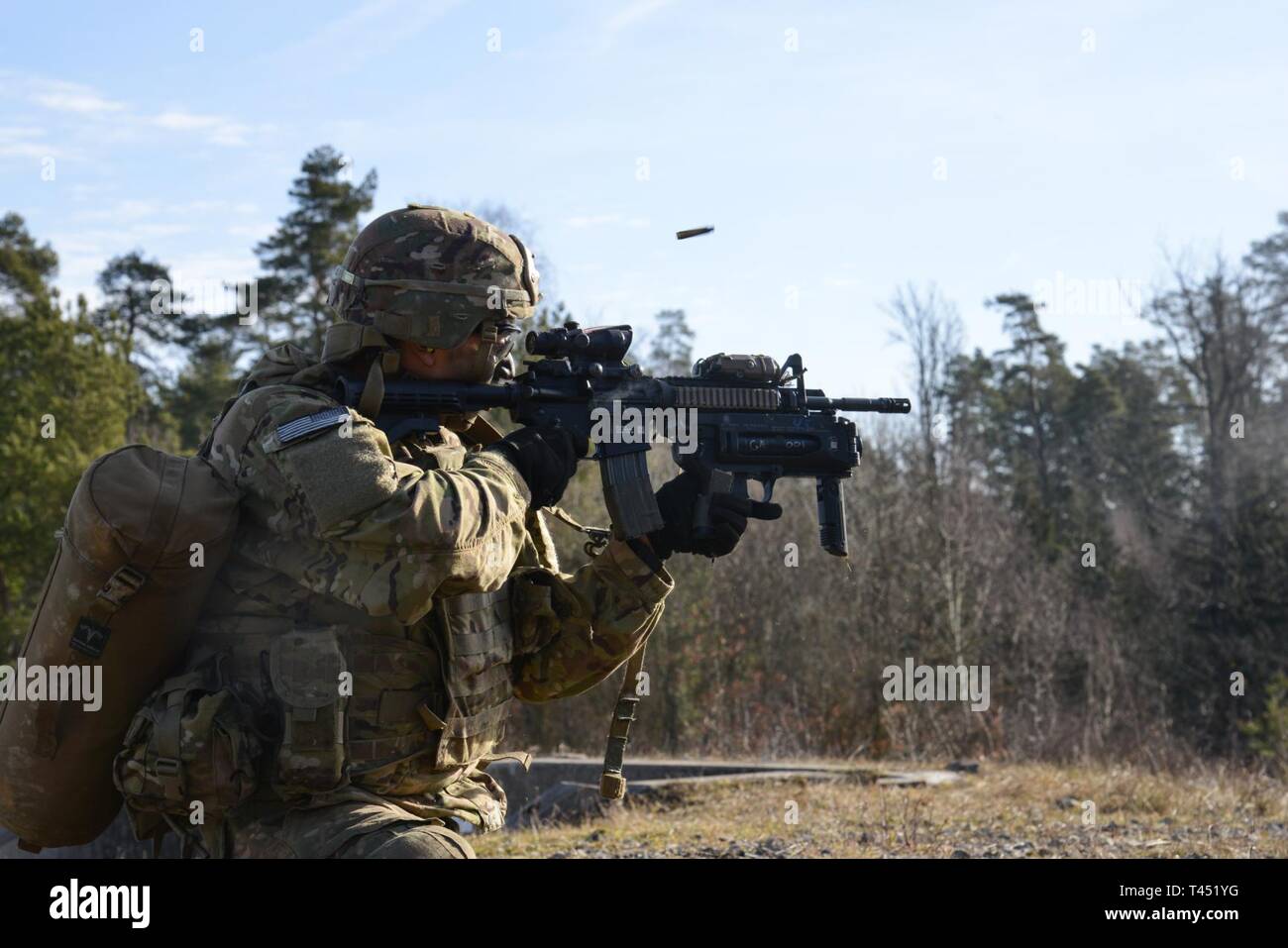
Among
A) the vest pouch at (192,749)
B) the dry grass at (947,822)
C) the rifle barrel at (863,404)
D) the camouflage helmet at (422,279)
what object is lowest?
the dry grass at (947,822)

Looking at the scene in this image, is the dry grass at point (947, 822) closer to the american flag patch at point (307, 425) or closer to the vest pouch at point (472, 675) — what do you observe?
the vest pouch at point (472, 675)

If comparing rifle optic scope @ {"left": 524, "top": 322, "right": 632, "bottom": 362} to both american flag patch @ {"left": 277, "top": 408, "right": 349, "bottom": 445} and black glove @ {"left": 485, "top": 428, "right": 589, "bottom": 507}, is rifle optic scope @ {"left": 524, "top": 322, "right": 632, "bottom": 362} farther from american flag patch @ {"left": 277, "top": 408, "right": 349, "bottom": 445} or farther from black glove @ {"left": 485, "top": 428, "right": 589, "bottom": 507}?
american flag patch @ {"left": 277, "top": 408, "right": 349, "bottom": 445}

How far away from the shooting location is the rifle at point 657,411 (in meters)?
4.43

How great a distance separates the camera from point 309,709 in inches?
155

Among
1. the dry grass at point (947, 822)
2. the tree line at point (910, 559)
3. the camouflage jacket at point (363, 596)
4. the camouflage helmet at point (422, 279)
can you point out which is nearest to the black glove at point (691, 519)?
the camouflage jacket at point (363, 596)

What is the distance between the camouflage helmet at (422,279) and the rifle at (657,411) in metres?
0.18

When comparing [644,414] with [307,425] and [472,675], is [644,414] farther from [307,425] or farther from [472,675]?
[307,425]

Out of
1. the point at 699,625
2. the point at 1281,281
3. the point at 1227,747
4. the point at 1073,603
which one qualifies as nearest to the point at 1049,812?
the point at 699,625

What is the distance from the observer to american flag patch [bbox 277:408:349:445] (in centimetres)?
386

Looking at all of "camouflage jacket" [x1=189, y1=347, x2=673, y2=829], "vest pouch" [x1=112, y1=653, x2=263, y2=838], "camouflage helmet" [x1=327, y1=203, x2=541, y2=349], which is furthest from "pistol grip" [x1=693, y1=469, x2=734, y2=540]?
"vest pouch" [x1=112, y1=653, x2=263, y2=838]

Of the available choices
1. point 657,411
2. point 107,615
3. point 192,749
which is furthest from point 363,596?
point 657,411

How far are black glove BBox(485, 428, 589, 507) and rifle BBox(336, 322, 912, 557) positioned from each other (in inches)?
5.3
